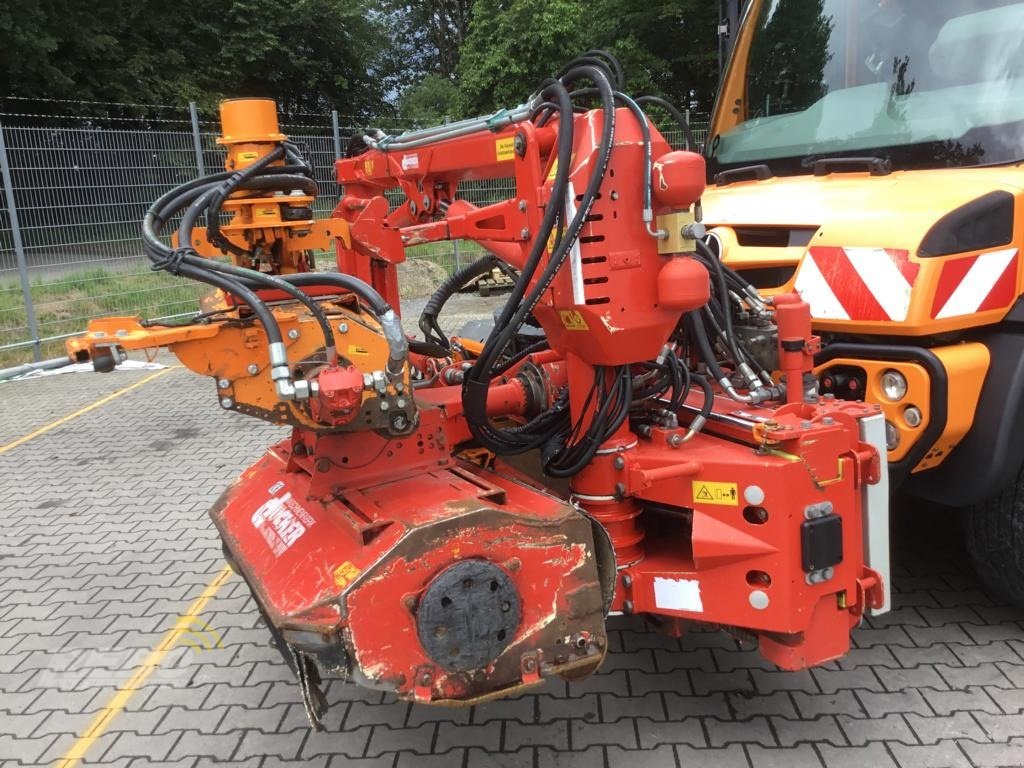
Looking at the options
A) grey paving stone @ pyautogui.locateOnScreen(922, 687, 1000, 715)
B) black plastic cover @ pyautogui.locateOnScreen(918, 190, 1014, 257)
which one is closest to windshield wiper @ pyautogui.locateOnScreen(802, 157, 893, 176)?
black plastic cover @ pyautogui.locateOnScreen(918, 190, 1014, 257)

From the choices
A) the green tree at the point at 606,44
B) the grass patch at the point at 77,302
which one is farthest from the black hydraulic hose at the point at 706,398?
the green tree at the point at 606,44

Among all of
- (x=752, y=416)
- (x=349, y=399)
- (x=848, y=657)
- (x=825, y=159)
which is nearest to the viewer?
(x=349, y=399)

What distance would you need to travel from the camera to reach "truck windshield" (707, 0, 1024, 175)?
3.08 metres

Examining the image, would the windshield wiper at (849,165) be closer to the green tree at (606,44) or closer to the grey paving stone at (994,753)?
the grey paving stone at (994,753)

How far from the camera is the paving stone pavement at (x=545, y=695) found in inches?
107

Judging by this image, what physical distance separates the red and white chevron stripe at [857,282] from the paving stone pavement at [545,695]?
1.34 metres

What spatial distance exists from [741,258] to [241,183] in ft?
6.10

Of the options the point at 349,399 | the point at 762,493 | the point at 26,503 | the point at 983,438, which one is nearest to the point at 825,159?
the point at 983,438

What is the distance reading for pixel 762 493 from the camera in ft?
8.11

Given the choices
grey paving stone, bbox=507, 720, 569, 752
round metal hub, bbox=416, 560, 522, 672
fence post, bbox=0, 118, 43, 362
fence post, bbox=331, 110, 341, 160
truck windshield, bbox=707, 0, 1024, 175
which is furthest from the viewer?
fence post, bbox=331, 110, 341, 160

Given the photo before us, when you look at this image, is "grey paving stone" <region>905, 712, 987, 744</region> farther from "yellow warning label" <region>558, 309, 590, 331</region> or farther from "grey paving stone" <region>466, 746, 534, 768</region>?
"yellow warning label" <region>558, 309, 590, 331</region>

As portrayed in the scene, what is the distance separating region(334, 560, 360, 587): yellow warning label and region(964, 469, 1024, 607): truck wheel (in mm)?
2378

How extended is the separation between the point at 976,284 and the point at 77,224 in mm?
9601

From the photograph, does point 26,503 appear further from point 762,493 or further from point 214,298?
point 762,493
